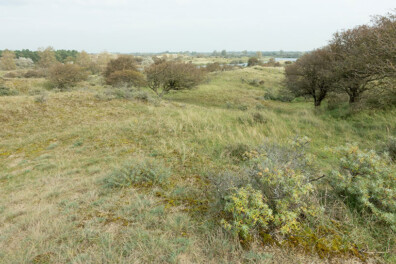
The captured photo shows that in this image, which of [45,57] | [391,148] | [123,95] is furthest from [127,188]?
[45,57]

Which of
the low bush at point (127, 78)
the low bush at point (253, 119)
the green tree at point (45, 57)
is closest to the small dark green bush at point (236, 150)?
the low bush at point (253, 119)

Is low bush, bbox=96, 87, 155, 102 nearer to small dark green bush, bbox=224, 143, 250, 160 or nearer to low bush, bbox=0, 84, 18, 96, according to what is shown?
small dark green bush, bbox=224, 143, 250, 160

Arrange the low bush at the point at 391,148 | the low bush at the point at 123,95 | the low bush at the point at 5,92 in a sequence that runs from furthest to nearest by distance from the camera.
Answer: the low bush at the point at 5,92
the low bush at the point at 123,95
the low bush at the point at 391,148

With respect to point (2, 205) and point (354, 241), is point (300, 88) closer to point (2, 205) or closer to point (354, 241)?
point (354, 241)

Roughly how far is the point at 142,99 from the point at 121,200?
1058 cm

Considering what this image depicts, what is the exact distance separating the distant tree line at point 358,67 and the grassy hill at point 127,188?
1.92 meters

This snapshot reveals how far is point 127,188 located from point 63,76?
2642 centimetres

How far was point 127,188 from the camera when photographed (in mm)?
3369

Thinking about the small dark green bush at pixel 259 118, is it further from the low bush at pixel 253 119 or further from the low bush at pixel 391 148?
the low bush at pixel 391 148

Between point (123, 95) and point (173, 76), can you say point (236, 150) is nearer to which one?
point (123, 95)

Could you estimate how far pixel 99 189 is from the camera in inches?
134

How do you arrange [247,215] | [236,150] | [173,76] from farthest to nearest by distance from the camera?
1. [173,76]
2. [236,150]
3. [247,215]

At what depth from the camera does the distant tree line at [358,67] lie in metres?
8.31

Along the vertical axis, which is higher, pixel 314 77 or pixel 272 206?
pixel 314 77
